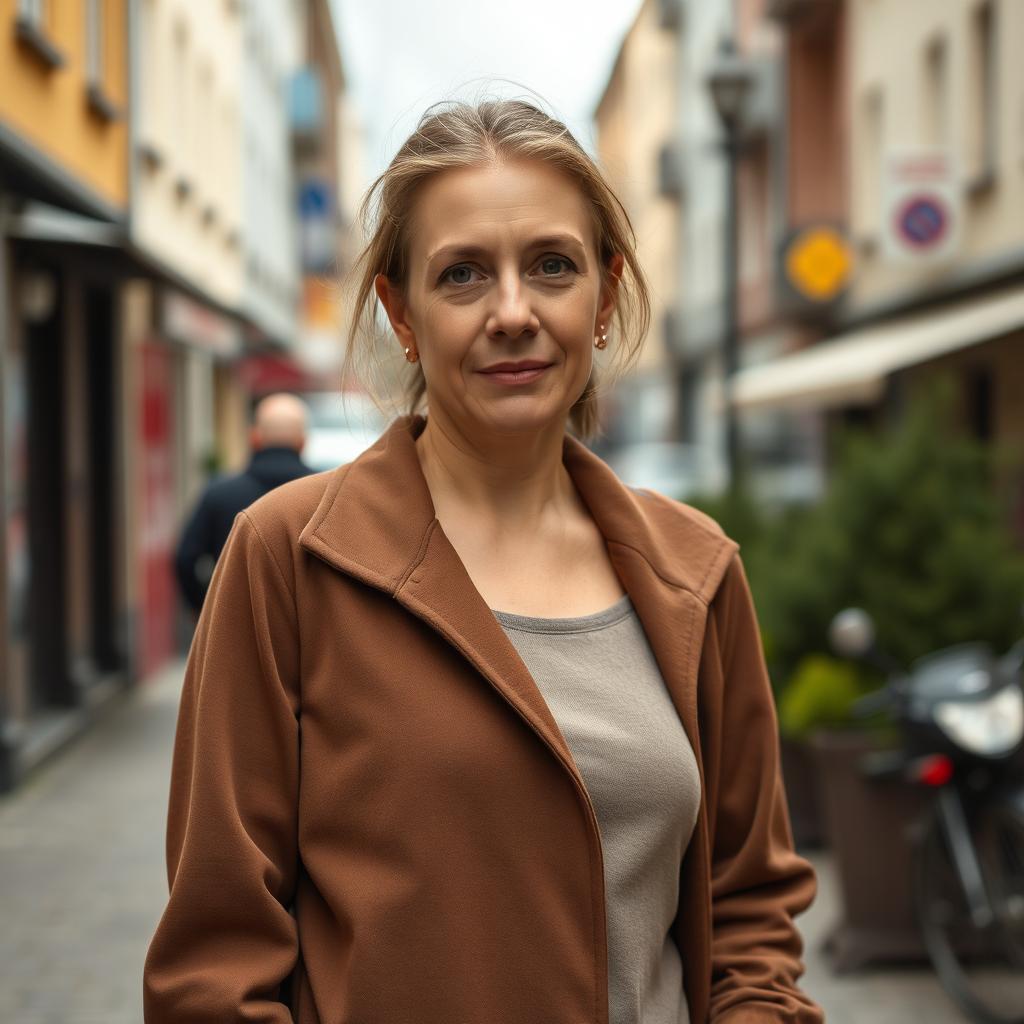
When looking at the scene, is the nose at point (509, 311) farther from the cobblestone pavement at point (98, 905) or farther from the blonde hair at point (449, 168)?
the cobblestone pavement at point (98, 905)

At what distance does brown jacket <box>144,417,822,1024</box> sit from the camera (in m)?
1.98

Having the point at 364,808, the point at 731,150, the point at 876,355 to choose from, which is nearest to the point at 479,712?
the point at 364,808

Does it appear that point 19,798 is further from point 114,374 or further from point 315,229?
point 315,229

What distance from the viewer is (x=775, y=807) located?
7.82 feet

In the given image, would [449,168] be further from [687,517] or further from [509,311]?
[687,517]

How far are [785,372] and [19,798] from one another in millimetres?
10549

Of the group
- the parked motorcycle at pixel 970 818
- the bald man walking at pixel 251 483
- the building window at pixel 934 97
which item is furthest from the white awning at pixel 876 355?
the parked motorcycle at pixel 970 818

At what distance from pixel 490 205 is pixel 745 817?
88 centimetres

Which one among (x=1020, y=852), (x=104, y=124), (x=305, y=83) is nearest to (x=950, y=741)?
(x=1020, y=852)

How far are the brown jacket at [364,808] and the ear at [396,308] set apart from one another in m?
0.27

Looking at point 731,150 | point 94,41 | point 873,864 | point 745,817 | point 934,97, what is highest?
point 934,97

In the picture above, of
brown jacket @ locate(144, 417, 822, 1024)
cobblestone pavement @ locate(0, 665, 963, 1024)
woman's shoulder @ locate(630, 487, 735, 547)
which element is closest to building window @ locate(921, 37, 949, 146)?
cobblestone pavement @ locate(0, 665, 963, 1024)

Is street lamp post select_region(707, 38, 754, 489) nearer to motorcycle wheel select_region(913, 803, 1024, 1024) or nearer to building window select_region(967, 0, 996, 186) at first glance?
building window select_region(967, 0, 996, 186)

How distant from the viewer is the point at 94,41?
1316cm
